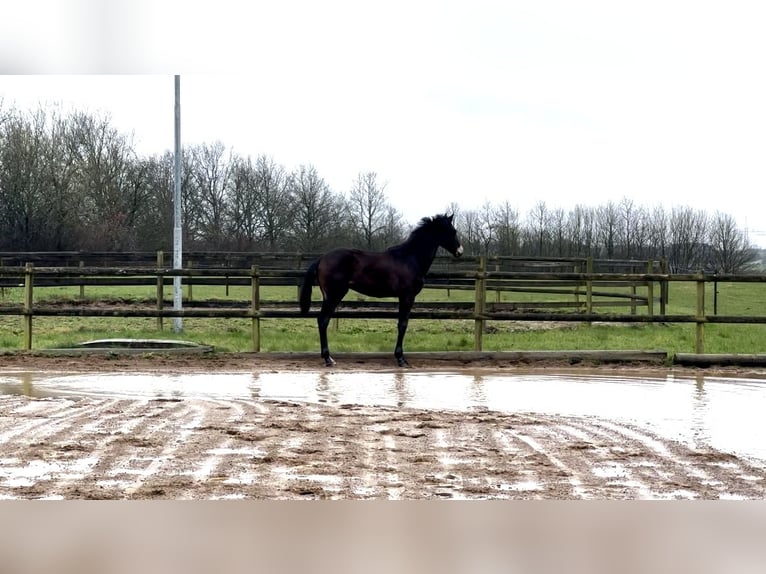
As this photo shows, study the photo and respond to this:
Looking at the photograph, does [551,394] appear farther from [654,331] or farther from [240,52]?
[654,331]

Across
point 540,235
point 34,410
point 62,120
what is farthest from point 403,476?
point 62,120

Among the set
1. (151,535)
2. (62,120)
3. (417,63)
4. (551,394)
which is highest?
(62,120)

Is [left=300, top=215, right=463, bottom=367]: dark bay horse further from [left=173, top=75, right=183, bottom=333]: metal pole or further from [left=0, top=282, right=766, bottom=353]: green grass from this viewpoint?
[left=173, top=75, right=183, bottom=333]: metal pole

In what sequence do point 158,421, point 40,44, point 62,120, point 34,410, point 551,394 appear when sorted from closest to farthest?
point 40,44 < point 158,421 < point 34,410 < point 551,394 < point 62,120

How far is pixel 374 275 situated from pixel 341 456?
5676 mm

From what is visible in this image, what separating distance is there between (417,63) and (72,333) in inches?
464

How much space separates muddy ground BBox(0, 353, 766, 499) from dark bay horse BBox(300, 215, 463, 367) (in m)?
3.38

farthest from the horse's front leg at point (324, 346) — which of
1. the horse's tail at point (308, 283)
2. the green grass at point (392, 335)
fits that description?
the green grass at point (392, 335)

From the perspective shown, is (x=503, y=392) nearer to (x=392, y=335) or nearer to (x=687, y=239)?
(x=392, y=335)

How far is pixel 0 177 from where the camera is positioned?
1089 inches

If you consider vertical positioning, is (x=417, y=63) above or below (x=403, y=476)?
above

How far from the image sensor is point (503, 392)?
23.9 ft

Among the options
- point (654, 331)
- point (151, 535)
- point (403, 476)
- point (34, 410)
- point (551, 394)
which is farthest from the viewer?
point (654, 331)

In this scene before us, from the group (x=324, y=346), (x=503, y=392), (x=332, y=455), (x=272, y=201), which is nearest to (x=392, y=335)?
(x=324, y=346)
